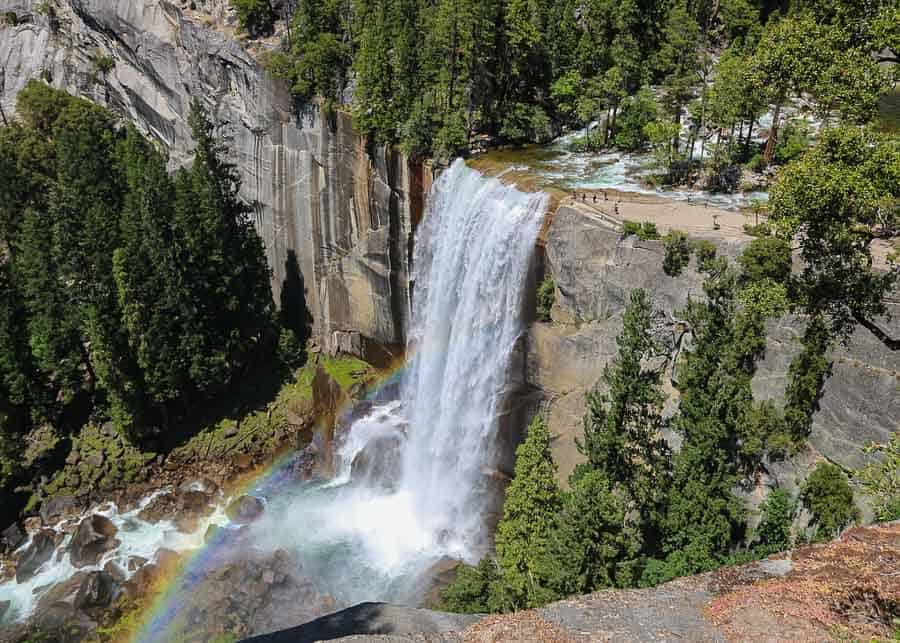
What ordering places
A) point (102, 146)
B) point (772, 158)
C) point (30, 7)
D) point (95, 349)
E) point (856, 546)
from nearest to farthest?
point (856, 546) < point (772, 158) < point (95, 349) < point (102, 146) < point (30, 7)

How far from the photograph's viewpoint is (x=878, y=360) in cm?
2178

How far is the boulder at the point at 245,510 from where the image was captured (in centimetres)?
3850

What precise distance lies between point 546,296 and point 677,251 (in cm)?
686

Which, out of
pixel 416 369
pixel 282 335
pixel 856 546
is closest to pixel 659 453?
pixel 856 546

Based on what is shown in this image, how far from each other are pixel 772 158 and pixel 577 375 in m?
16.2

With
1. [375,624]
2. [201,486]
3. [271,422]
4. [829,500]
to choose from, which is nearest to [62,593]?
[201,486]

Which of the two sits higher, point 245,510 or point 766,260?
point 766,260

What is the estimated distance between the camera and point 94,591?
34156mm

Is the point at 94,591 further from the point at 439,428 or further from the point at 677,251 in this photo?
the point at 677,251

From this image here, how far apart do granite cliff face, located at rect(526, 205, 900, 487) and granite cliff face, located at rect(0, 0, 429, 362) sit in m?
13.6

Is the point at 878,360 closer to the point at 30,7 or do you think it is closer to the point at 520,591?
the point at 520,591

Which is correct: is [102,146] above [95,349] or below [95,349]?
above

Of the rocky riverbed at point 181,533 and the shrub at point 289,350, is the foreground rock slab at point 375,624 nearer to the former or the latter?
the rocky riverbed at point 181,533

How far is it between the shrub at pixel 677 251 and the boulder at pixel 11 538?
126 feet
